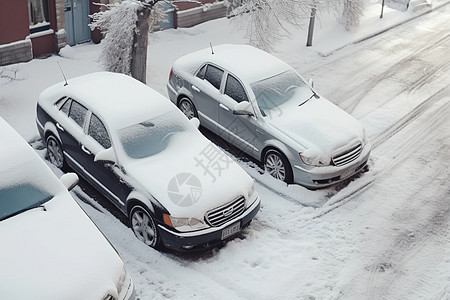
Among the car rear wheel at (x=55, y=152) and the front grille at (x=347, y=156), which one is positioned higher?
the front grille at (x=347, y=156)

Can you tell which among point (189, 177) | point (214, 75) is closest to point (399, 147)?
point (214, 75)

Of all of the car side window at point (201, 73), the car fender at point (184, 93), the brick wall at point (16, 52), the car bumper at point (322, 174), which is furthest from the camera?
the brick wall at point (16, 52)

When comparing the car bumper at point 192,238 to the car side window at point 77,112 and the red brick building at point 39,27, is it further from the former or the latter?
the red brick building at point 39,27

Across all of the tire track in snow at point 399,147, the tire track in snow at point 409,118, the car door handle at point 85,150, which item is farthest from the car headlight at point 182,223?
the tire track in snow at point 409,118

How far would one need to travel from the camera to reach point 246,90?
1082 centimetres

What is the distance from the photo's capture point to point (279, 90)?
11102mm

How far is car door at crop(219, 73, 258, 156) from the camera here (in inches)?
421

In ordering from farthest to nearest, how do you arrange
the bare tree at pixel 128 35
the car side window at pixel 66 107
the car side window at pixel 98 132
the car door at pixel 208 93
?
the bare tree at pixel 128 35, the car door at pixel 208 93, the car side window at pixel 66 107, the car side window at pixel 98 132

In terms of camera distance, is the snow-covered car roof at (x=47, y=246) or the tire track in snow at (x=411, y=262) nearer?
the snow-covered car roof at (x=47, y=246)

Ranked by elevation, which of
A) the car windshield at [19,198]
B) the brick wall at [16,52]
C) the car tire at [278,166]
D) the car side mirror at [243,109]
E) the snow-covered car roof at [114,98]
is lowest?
the brick wall at [16,52]

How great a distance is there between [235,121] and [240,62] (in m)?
1.29

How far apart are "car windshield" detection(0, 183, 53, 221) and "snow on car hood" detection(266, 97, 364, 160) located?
4.51 meters

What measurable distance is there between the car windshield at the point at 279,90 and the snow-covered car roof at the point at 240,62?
0.13 m

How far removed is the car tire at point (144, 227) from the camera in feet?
27.6
